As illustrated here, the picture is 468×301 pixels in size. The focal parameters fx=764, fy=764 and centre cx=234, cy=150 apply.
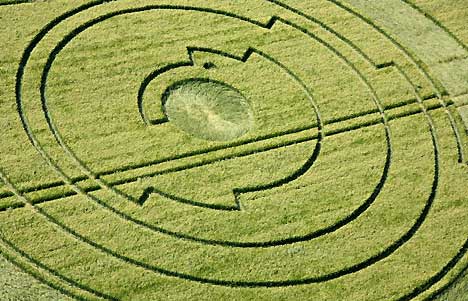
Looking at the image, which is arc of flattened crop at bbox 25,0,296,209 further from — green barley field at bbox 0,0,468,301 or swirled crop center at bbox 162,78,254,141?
swirled crop center at bbox 162,78,254,141

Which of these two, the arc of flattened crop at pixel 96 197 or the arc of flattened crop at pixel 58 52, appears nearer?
the arc of flattened crop at pixel 96 197

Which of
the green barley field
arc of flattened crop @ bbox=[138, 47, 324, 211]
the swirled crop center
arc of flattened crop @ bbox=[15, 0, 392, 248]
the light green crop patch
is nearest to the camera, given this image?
the green barley field

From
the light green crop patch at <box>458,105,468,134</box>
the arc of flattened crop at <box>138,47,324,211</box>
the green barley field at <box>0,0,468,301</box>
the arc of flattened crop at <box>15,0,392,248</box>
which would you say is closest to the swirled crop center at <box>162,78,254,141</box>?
the green barley field at <box>0,0,468,301</box>

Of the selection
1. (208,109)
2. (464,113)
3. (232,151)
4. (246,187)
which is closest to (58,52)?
(208,109)

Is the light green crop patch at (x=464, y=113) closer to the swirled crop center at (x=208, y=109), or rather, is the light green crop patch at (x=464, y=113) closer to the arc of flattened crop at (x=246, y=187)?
the arc of flattened crop at (x=246, y=187)

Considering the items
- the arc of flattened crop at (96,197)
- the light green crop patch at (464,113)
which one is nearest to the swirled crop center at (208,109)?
the arc of flattened crop at (96,197)

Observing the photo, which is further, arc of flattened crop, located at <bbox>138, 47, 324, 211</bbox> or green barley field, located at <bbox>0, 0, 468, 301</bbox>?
arc of flattened crop, located at <bbox>138, 47, 324, 211</bbox>

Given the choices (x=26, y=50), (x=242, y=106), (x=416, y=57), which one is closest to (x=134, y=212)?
(x=242, y=106)
